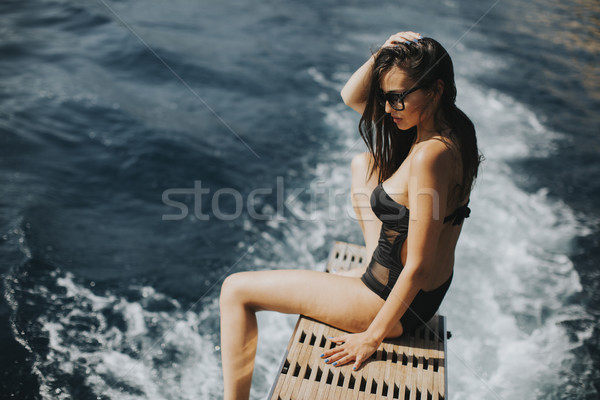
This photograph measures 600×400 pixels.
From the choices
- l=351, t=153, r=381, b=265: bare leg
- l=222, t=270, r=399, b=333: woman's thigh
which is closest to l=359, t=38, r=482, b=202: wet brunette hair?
l=351, t=153, r=381, b=265: bare leg

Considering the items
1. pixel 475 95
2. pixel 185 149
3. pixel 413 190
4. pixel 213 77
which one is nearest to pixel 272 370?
pixel 413 190

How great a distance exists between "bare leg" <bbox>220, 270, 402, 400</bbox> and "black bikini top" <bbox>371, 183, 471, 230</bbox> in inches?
17.3

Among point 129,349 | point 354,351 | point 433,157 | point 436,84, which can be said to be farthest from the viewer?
point 129,349

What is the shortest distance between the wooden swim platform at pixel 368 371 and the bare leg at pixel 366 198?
579 mm

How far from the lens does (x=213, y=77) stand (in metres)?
8.56

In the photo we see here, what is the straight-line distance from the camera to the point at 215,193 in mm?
5922

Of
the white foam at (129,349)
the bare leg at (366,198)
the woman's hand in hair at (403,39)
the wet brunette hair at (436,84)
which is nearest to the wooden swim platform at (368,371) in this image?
the bare leg at (366,198)

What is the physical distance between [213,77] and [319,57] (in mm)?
2577

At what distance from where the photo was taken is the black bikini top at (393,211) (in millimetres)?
2469

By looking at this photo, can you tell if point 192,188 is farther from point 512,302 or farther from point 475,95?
point 475,95

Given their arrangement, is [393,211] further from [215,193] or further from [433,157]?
[215,193]

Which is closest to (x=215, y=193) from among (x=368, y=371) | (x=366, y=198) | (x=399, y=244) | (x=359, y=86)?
(x=366, y=198)

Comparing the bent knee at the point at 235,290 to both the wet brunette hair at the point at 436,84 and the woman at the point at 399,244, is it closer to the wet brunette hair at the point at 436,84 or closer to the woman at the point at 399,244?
the woman at the point at 399,244

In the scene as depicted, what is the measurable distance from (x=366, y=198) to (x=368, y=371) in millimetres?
1127
